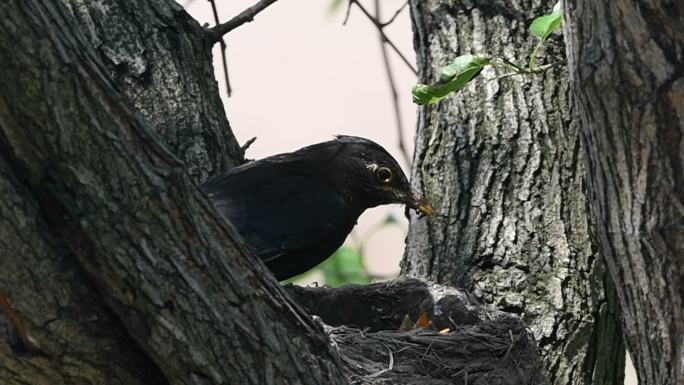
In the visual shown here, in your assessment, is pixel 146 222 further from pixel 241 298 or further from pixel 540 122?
pixel 540 122

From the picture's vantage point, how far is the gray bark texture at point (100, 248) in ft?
8.57

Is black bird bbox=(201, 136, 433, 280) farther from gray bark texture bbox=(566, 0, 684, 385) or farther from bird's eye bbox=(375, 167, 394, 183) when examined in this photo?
gray bark texture bbox=(566, 0, 684, 385)

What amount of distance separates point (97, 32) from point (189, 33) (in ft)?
1.41

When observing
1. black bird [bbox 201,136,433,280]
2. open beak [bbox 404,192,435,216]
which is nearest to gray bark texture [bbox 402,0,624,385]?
open beak [bbox 404,192,435,216]

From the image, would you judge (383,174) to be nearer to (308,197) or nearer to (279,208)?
(308,197)

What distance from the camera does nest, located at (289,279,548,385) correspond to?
4.23m

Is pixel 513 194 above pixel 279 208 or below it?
below

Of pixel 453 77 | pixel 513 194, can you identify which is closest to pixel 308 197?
pixel 513 194

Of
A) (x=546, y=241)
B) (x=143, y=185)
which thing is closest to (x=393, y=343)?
(x=546, y=241)

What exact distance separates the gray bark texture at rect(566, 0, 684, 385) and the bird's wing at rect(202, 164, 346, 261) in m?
2.37

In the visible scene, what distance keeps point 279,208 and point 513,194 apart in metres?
1.21

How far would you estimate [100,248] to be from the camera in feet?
8.86

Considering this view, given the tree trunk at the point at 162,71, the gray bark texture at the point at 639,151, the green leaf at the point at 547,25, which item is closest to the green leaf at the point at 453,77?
the green leaf at the point at 547,25

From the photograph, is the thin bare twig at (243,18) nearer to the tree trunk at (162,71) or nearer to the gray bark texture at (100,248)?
the tree trunk at (162,71)
